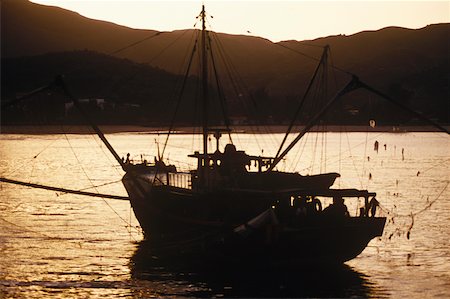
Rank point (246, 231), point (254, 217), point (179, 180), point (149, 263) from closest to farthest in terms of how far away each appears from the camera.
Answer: point (246, 231), point (254, 217), point (149, 263), point (179, 180)

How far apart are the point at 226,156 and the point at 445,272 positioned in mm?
14940

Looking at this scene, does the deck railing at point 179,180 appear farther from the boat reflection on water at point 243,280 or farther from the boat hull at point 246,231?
the boat reflection on water at point 243,280

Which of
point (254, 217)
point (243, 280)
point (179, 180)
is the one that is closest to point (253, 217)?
point (254, 217)

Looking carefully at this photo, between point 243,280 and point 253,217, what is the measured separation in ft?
16.3

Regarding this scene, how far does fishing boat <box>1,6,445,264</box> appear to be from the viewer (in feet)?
165

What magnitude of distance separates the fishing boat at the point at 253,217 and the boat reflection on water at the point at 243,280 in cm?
80

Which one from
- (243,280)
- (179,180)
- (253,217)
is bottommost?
(243,280)

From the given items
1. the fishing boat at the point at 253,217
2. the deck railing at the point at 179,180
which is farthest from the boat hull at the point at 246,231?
the deck railing at the point at 179,180

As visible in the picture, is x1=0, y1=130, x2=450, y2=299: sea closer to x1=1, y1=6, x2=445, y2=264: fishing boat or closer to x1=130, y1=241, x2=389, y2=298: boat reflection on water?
x1=130, y1=241, x2=389, y2=298: boat reflection on water

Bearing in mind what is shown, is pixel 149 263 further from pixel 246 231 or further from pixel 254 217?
pixel 246 231

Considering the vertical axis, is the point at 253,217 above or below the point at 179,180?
below

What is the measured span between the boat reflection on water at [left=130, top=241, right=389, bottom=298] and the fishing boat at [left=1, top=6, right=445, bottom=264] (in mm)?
800

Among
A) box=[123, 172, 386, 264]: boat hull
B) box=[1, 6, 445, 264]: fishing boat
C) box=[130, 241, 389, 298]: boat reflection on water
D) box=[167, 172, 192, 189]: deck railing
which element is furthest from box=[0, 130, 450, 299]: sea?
box=[167, 172, 192, 189]: deck railing

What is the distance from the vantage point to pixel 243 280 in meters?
48.8
